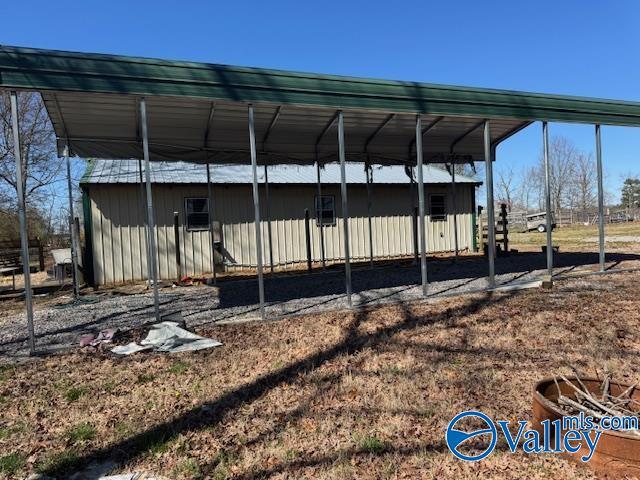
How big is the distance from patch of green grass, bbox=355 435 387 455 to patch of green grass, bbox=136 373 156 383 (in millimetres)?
2227

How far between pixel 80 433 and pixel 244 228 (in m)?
11.0

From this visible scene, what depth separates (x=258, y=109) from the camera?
7406mm

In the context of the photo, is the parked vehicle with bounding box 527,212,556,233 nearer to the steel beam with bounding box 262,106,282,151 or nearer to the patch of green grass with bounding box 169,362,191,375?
the steel beam with bounding box 262,106,282,151

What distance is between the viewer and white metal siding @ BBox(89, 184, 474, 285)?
12391mm

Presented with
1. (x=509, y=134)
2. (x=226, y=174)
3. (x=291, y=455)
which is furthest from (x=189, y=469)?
(x=226, y=174)

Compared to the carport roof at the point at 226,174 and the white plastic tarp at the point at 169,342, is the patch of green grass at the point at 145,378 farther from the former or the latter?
the carport roof at the point at 226,174

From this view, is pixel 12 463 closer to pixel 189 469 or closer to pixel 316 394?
pixel 189 469

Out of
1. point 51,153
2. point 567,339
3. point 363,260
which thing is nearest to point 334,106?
point 567,339

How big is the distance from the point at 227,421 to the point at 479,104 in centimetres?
630

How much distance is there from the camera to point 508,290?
24.9ft

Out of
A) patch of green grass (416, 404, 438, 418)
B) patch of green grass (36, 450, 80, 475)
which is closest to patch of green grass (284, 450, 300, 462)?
patch of green grass (416, 404, 438, 418)

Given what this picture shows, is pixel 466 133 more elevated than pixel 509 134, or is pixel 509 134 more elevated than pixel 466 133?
pixel 466 133

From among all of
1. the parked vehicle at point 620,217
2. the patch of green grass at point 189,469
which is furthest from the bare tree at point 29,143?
the parked vehicle at point 620,217

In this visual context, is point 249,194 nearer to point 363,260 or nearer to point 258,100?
point 363,260
